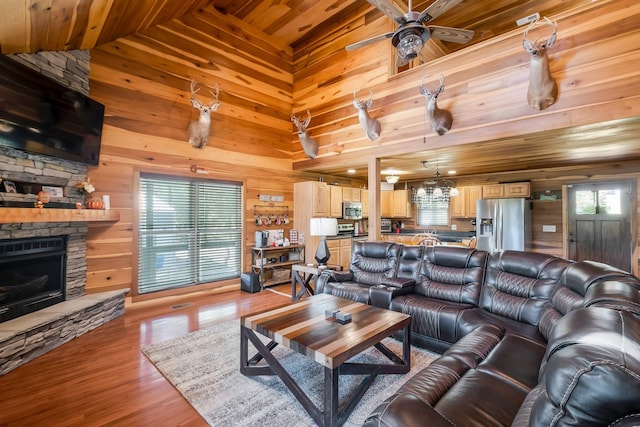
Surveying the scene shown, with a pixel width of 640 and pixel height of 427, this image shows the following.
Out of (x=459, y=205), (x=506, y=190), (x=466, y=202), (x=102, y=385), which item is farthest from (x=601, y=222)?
(x=102, y=385)

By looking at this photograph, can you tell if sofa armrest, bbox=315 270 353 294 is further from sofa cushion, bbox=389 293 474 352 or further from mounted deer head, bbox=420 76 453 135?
mounted deer head, bbox=420 76 453 135

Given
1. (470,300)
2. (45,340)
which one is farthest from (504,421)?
(45,340)

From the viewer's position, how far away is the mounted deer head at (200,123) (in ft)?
15.9

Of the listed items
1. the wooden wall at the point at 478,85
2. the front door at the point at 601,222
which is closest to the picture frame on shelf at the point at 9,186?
the wooden wall at the point at 478,85

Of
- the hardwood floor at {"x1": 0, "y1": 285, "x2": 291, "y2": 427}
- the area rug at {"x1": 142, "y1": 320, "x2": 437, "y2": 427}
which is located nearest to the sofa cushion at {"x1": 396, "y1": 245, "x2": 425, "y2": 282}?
the area rug at {"x1": 142, "y1": 320, "x2": 437, "y2": 427}

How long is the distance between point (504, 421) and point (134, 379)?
275 centimetres

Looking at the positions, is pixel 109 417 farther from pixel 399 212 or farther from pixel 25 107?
pixel 399 212

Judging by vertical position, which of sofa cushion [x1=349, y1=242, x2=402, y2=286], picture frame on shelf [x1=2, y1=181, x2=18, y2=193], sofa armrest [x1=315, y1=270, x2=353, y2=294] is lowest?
sofa armrest [x1=315, y1=270, x2=353, y2=294]

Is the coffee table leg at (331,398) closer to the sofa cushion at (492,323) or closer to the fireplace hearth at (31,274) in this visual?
the sofa cushion at (492,323)

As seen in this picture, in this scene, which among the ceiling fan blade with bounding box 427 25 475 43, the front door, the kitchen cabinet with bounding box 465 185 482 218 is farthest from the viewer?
the kitchen cabinet with bounding box 465 185 482 218

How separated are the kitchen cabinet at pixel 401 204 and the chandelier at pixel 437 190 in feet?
0.89

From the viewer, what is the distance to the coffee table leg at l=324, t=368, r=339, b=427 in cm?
182

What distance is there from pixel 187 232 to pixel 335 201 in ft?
10.3

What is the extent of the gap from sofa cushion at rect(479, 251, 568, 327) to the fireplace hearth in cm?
486
